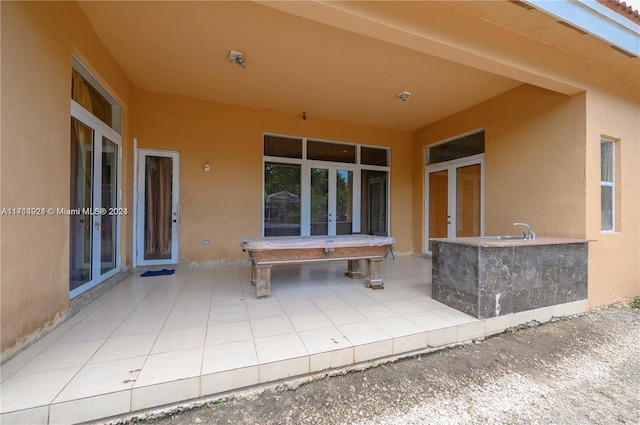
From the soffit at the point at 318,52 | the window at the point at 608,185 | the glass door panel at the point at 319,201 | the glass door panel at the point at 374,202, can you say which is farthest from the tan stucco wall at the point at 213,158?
the window at the point at 608,185

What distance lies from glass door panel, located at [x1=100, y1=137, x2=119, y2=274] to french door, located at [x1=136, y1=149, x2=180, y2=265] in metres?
0.73

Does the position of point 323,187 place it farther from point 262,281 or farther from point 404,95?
point 262,281

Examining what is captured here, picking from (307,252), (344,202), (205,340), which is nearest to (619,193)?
(344,202)

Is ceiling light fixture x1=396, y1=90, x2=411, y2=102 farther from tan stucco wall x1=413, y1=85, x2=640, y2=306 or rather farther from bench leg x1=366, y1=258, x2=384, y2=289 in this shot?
bench leg x1=366, y1=258, x2=384, y2=289

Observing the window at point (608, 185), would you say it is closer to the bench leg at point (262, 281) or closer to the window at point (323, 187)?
the window at point (323, 187)

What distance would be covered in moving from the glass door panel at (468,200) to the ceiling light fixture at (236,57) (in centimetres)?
460

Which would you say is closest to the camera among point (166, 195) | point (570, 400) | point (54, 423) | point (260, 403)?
point (54, 423)

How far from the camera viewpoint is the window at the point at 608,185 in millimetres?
3645

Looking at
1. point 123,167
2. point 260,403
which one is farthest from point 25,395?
point 123,167

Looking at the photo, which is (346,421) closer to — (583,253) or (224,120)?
(583,253)

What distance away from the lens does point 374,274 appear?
3.59 meters

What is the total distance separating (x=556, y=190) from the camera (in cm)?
360

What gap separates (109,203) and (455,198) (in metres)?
6.24

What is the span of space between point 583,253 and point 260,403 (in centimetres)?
412
